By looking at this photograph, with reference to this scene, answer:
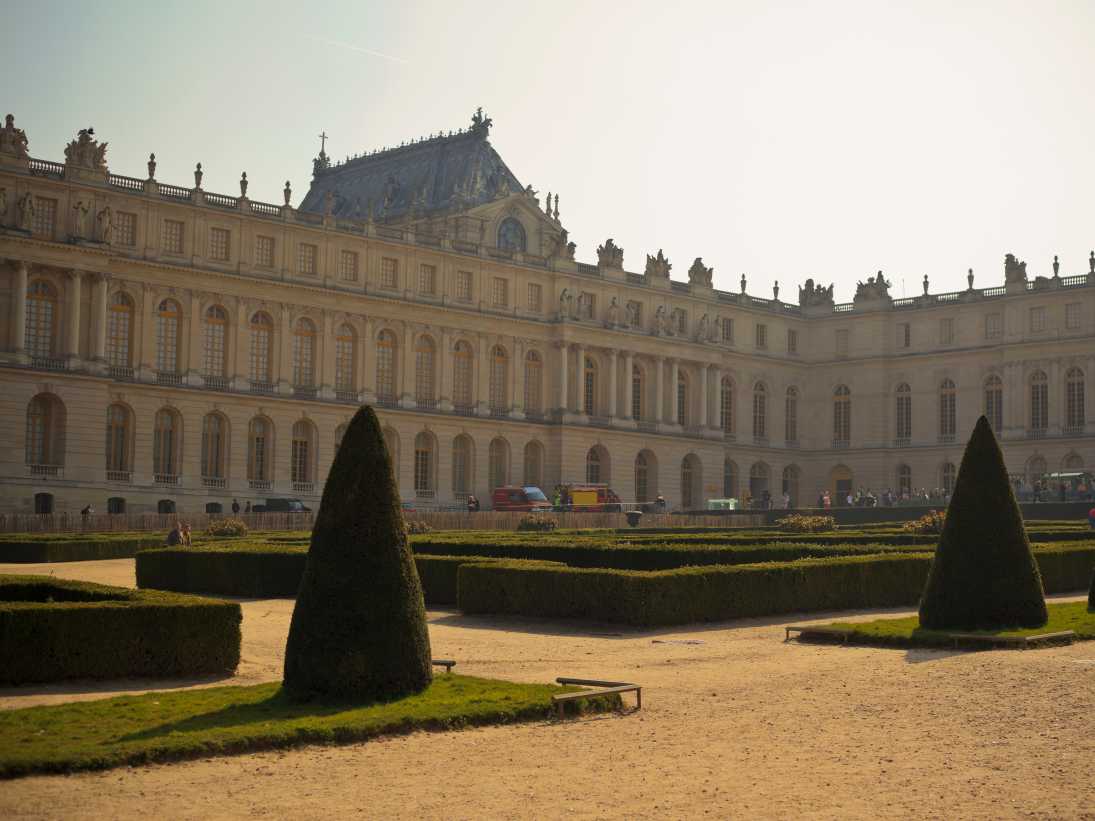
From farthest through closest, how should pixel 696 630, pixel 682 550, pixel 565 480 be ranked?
pixel 565 480
pixel 682 550
pixel 696 630

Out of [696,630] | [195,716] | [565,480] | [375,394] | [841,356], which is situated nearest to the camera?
[195,716]

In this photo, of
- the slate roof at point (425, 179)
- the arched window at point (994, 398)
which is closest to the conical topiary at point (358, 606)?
the slate roof at point (425, 179)

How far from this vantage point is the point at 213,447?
198ft

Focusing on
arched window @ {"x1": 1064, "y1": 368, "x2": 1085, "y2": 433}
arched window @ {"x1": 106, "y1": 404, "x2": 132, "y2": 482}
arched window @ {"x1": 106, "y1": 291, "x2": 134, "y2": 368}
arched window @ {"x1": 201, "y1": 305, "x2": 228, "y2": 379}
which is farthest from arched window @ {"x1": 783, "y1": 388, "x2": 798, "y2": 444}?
arched window @ {"x1": 106, "y1": 404, "x2": 132, "y2": 482}

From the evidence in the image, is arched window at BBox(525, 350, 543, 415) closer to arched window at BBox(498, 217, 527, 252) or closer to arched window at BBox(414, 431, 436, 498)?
arched window at BBox(414, 431, 436, 498)

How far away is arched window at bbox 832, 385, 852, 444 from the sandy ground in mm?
69496

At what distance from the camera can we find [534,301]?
73.8 meters

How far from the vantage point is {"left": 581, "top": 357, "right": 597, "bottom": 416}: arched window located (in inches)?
2992

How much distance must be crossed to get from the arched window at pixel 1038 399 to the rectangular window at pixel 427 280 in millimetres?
32282

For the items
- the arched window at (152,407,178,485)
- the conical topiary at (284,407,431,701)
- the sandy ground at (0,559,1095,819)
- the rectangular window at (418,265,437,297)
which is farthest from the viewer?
the rectangular window at (418,265,437,297)

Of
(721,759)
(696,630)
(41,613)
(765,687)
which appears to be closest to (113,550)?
Answer: (696,630)

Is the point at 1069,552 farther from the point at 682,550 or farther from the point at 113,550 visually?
the point at 113,550

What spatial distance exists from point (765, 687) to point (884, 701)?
1.46 metres

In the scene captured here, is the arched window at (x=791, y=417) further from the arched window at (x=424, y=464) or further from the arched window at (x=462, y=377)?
the arched window at (x=424, y=464)
